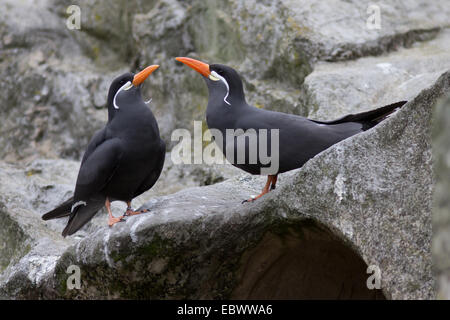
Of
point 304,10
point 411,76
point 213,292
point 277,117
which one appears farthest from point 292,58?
point 213,292

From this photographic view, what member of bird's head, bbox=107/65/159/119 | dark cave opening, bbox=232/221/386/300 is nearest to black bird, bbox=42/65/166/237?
bird's head, bbox=107/65/159/119

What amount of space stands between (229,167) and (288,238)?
10.6 ft

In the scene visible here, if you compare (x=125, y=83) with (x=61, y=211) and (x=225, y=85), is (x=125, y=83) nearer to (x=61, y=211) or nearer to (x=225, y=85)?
(x=225, y=85)

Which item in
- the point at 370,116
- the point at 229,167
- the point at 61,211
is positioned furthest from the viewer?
the point at 229,167

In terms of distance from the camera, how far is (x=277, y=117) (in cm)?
513

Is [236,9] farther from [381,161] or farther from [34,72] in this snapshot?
[381,161]

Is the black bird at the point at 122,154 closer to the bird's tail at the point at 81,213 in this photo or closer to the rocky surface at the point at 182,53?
the bird's tail at the point at 81,213

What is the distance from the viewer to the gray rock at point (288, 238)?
13.1ft

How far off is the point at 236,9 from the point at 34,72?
3220mm

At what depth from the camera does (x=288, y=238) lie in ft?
15.8

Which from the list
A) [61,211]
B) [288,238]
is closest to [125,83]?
[61,211]

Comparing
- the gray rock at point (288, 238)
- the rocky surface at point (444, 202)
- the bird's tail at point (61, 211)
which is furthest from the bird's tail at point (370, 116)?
the bird's tail at point (61, 211)

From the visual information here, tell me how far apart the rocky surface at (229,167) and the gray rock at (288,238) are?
10 mm

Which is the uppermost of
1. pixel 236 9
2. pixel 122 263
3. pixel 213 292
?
pixel 236 9
